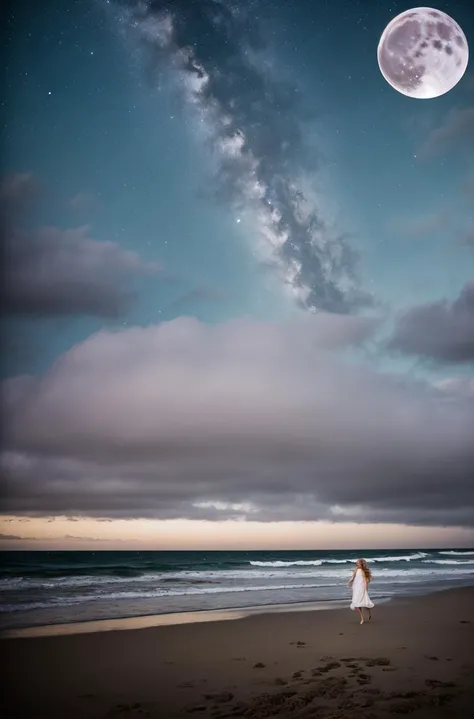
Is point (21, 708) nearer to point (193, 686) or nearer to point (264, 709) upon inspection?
point (193, 686)

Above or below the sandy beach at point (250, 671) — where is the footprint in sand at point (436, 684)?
above

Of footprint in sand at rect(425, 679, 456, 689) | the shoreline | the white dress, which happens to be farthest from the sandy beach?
the shoreline

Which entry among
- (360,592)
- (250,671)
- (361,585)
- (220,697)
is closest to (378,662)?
(250,671)

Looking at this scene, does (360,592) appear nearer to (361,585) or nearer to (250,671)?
(361,585)

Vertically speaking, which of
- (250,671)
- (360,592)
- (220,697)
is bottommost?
(250,671)

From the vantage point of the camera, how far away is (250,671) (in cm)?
927

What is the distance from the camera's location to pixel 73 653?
10.8 meters

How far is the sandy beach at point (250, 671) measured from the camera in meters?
7.18

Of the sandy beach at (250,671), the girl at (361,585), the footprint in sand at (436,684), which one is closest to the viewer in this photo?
the sandy beach at (250,671)

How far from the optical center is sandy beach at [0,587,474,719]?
718 centimetres

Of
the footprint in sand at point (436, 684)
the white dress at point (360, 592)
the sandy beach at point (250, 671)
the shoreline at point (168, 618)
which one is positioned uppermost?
the white dress at point (360, 592)

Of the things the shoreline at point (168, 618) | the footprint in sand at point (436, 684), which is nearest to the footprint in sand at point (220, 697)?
the footprint in sand at point (436, 684)

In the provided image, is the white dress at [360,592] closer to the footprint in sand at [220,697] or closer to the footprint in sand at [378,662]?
the footprint in sand at [378,662]

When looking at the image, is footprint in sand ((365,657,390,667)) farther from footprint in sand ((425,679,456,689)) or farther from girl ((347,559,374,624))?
girl ((347,559,374,624))
